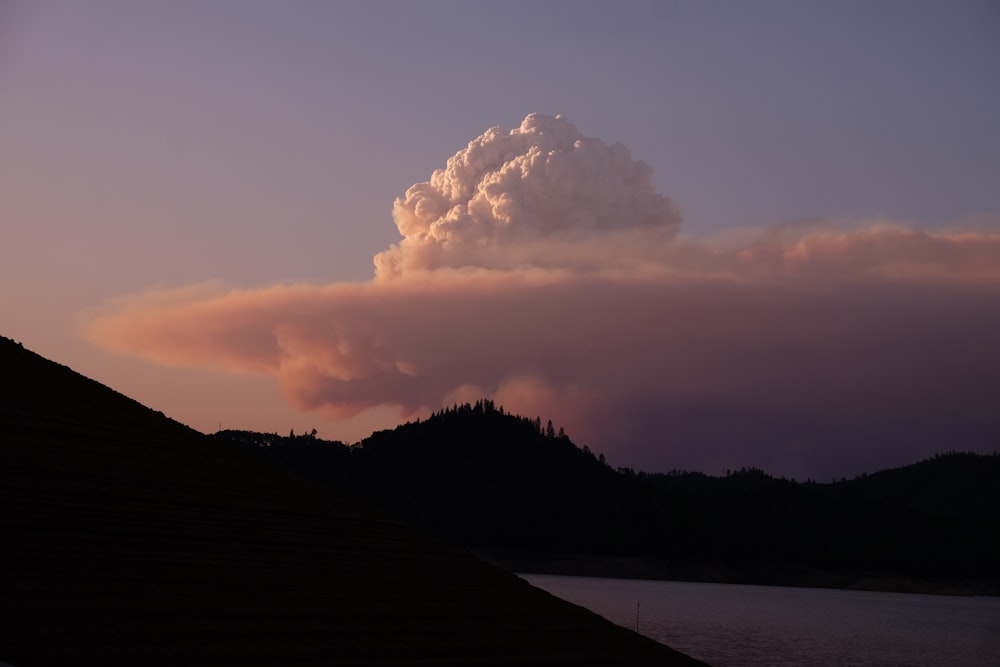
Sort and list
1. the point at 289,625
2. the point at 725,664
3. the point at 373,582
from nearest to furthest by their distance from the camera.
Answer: the point at 289,625 < the point at 373,582 < the point at 725,664

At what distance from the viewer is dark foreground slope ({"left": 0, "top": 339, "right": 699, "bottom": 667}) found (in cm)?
1464

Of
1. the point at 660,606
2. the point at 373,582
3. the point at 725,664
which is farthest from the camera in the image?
the point at 660,606

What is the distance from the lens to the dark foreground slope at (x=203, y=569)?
14641 mm

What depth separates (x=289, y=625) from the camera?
16281mm

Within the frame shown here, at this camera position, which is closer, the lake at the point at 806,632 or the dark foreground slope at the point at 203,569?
the dark foreground slope at the point at 203,569

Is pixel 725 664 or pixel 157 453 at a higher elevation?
pixel 157 453

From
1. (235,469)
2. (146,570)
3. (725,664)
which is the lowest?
(725,664)

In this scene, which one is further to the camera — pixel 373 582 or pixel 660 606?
pixel 660 606

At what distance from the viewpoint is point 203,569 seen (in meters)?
16.8

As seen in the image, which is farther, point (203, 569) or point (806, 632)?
point (806, 632)

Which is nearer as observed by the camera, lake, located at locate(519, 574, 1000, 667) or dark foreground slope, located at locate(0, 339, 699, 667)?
dark foreground slope, located at locate(0, 339, 699, 667)

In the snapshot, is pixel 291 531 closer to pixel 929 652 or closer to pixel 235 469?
pixel 235 469

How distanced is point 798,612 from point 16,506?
137m

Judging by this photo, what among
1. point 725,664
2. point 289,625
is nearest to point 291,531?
point 289,625
